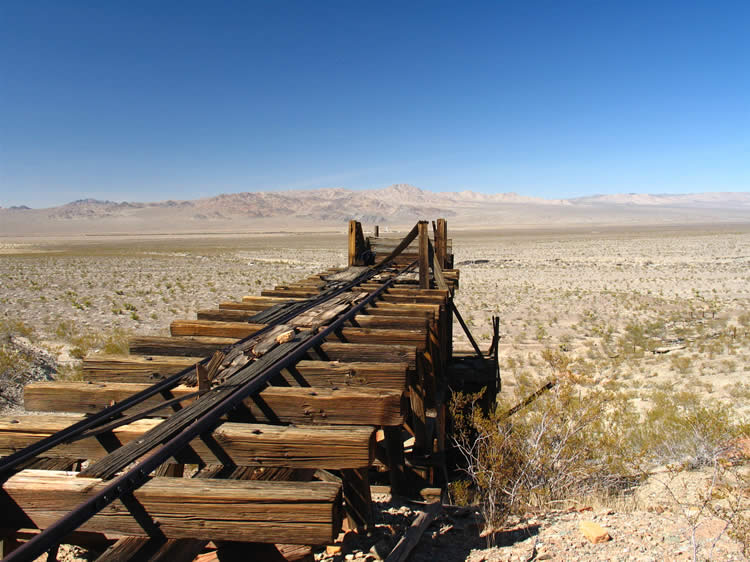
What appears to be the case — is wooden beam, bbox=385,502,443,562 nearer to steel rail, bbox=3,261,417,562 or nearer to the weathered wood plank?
the weathered wood plank

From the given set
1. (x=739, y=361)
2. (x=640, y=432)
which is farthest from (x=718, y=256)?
(x=640, y=432)

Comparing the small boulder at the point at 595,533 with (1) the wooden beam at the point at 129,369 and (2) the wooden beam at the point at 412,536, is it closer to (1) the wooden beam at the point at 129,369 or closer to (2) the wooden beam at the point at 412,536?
(2) the wooden beam at the point at 412,536

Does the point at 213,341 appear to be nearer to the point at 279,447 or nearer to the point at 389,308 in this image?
the point at 279,447

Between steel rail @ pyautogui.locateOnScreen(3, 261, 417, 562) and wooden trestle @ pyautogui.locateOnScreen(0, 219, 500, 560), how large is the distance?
47 millimetres

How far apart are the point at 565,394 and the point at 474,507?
58.8 inches

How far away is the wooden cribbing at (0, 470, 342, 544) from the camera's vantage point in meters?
1.90

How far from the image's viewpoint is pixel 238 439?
237 centimetres

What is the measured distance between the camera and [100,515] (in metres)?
1.85

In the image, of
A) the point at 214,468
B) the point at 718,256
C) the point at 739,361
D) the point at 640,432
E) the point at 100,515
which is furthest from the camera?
the point at 718,256

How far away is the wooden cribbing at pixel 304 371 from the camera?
10.5 feet

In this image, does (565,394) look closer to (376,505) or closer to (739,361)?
(376,505)

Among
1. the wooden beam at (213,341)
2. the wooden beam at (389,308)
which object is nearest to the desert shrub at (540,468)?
the wooden beam at (389,308)

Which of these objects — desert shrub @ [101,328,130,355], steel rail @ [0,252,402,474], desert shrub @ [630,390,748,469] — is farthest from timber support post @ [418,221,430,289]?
desert shrub @ [101,328,130,355]

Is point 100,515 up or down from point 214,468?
up
